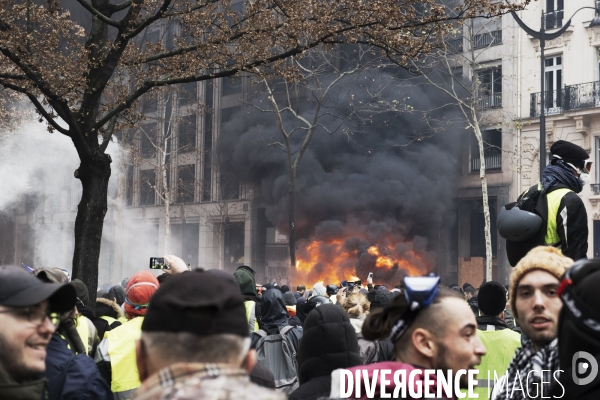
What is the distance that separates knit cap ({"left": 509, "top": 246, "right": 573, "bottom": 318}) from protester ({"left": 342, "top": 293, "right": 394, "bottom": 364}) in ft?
7.83

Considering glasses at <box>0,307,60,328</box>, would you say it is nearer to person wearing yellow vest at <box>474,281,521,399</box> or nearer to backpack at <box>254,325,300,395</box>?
person wearing yellow vest at <box>474,281,521,399</box>

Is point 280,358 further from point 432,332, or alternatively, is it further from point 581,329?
point 581,329

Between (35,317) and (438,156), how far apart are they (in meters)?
32.3

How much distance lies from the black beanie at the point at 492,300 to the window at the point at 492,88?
27599 mm

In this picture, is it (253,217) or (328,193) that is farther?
(253,217)

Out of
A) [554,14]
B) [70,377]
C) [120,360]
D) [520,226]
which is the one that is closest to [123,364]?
[120,360]

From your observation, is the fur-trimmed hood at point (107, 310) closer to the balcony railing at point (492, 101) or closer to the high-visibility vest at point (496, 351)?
the high-visibility vest at point (496, 351)

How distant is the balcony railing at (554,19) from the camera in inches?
1222

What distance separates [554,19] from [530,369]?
3007 cm

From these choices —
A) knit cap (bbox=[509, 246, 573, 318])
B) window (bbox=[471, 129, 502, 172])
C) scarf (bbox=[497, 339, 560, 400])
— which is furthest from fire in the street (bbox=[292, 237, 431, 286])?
scarf (bbox=[497, 339, 560, 400])

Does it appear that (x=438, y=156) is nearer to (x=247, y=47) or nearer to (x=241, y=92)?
(x=241, y=92)

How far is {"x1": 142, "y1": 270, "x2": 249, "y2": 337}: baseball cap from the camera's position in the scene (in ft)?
7.32

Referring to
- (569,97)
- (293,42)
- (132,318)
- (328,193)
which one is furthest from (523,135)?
(132,318)

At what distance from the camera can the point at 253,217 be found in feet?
137
